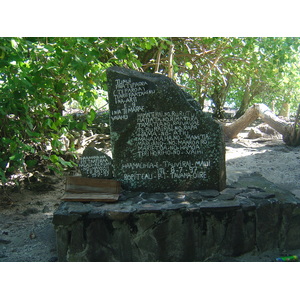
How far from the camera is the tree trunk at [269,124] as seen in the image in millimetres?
9359

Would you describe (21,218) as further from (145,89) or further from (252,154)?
(252,154)

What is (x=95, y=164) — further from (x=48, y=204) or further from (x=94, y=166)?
(x=48, y=204)

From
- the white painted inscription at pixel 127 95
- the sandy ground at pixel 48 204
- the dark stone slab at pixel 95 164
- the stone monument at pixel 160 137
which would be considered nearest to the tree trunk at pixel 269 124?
the sandy ground at pixel 48 204

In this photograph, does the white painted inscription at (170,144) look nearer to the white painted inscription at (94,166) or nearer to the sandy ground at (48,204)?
the white painted inscription at (94,166)

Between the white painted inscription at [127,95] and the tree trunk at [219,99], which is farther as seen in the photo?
the tree trunk at [219,99]

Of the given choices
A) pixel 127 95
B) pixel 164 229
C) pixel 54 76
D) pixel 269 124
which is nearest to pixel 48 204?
pixel 54 76

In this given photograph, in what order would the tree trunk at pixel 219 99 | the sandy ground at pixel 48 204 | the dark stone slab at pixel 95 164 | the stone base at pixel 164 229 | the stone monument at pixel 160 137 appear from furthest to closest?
the tree trunk at pixel 219 99, the dark stone slab at pixel 95 164, the stone monument at pixel 160 137, the sandy ground at pixel 48 204, the stone base at pixel 164 229

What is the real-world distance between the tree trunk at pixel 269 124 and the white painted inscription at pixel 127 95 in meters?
6.40

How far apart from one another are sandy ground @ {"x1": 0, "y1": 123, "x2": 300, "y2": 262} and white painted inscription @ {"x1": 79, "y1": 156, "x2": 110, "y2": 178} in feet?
3.39

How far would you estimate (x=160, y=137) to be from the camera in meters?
4.23

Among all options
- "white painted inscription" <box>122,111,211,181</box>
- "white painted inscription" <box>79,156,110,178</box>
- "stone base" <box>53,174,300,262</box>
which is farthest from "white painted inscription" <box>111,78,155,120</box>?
"stone base" <box>53,174,300,262</box>

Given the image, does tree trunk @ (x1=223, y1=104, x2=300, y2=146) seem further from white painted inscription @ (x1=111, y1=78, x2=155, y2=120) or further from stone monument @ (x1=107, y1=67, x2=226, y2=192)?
white painted inscription @ (x1=111, y1=78, x2=155, y2=120)

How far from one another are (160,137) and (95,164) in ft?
3.17
